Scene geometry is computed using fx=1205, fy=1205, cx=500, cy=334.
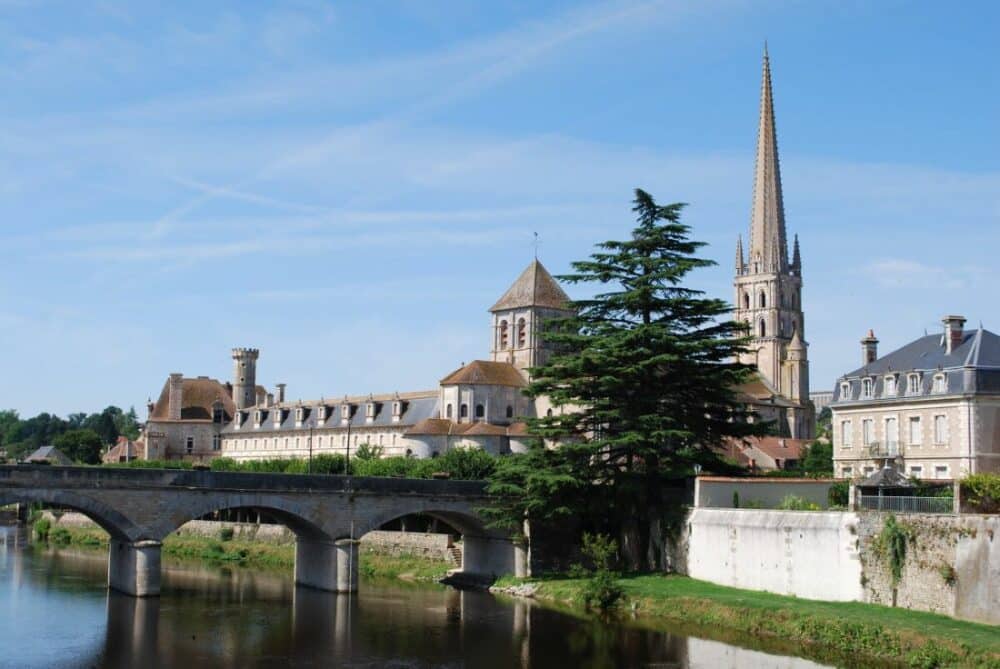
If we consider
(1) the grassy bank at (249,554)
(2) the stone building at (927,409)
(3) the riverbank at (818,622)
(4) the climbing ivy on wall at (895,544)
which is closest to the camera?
(3) the riverbank at (818,622)

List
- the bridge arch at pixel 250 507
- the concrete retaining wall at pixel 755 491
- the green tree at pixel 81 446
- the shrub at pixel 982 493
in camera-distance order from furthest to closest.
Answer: the green tree at pixel 81 446 → the bridge arch at pixel 250 507 → the concrete retaining wall at pixel 755 491 → the shrub at pixel 982 493

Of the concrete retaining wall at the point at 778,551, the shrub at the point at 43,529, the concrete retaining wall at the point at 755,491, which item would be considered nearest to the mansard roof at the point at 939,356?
the concrete retaining wall at the point at 755,491

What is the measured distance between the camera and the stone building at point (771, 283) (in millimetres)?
108688

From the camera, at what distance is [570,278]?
38.9 metres

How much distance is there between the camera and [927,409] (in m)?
40.6

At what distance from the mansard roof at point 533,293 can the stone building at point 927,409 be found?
2860 centimetres

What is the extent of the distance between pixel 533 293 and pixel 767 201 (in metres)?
46.1

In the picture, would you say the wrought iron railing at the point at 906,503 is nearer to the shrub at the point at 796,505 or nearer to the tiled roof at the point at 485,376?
the shrub at the point at 796,505

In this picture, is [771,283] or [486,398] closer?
[486,398]

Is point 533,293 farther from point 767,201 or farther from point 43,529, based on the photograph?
point 767,201

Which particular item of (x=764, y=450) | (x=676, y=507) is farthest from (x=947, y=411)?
(x=764, y=450)

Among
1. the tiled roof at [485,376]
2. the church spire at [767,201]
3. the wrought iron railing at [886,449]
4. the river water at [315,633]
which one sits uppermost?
the church spire at [767,201]

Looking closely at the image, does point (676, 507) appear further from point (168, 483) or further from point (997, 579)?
point (168, 483)

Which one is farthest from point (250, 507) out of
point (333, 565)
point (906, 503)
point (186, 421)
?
point (186, 421)
